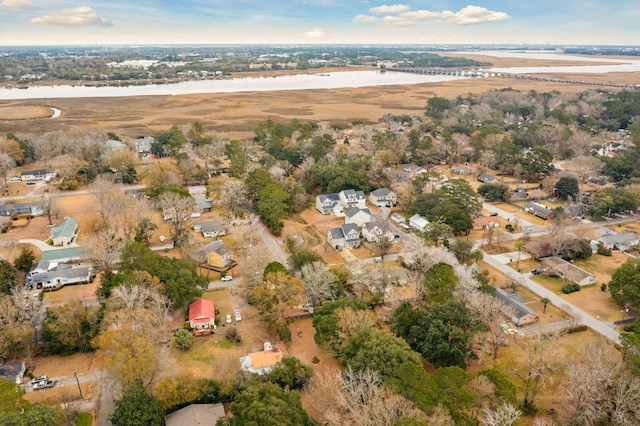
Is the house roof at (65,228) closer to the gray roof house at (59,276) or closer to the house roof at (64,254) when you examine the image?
the house roof at (64,254)

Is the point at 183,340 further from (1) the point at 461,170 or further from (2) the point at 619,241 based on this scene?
(1) the point at 461,170

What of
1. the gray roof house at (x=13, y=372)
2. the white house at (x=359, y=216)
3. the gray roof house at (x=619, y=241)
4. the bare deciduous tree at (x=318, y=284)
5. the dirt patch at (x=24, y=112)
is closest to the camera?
the gray roof house at (x=13, y=372)

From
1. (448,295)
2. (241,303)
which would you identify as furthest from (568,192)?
(241,303)

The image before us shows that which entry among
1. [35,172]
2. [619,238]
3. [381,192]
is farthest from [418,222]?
[35,172]

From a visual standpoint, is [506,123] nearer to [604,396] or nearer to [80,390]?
[604,396]

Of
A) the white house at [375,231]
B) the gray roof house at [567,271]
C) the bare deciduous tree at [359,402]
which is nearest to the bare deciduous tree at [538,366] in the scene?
the bare deciduous tree at [359,402]

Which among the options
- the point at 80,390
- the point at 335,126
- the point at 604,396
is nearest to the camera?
the point at 604,396

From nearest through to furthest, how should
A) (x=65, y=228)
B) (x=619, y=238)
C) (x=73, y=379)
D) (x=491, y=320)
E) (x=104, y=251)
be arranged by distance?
1. (x=73, y=379)
2. (x=491, y=320)
3. (x=104, y=251)
4. (x=619, y=238)
5. (x=65, y=228)
